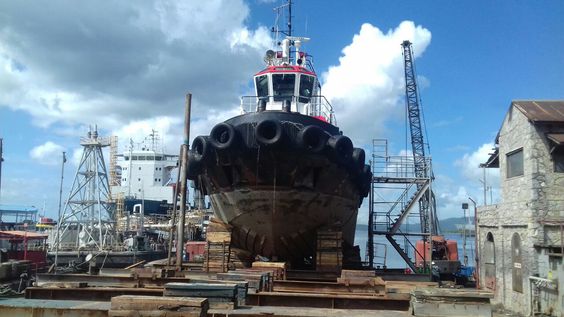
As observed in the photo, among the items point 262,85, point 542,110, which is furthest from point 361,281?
point 262,85

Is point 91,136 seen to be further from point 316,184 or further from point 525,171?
point 525,171

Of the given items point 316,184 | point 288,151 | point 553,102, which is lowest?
point 316,184

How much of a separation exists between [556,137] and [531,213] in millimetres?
2387

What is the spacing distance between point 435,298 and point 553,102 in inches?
465

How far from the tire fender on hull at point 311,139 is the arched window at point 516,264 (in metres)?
6.92

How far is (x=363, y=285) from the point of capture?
11711 millimetres

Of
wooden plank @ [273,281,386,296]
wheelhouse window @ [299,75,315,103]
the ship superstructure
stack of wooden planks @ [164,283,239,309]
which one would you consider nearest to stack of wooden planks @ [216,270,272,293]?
wooden plank @ [273,281,386,296]

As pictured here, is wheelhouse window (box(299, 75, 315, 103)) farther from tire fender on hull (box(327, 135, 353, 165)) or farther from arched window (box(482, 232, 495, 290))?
arched window (box(482, 232, 495, 290))

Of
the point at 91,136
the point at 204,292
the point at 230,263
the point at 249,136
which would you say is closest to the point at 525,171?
the point at 249,136

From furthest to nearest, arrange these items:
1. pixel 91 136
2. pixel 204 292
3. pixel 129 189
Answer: pixel 129 189, pixel 91 136, pixel 204 292

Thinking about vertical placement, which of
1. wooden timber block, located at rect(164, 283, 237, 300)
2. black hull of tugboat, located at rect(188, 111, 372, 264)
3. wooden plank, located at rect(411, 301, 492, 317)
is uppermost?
black hull of tugboat, located at rect(188, 111, 372, 264)

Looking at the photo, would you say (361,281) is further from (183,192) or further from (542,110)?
(542,110)

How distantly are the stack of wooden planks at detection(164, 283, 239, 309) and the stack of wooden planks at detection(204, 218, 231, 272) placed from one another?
756 centimetres

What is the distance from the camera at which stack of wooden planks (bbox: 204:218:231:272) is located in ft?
49.0
